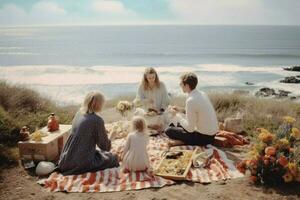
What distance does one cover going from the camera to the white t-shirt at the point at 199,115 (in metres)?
6.29

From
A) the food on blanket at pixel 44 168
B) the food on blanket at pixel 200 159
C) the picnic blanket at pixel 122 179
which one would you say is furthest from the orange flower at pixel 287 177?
the food on blanket at pixel 44 168

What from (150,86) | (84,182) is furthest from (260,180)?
(150,86)

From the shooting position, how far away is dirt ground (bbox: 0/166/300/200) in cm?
477

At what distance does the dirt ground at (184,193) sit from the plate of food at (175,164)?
196 millimetres

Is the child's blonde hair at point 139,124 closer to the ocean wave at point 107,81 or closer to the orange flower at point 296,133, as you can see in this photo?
the orange flower at point 296,133

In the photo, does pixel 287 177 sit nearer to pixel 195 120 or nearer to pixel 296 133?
pixel 296 133

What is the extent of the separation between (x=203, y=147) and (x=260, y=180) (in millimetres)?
1678

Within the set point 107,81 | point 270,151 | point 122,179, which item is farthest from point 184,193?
point 107,81

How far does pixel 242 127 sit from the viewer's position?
8.03m

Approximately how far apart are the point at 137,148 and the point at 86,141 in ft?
2.62

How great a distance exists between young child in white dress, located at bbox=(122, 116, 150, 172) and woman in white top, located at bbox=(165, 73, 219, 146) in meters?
1.18

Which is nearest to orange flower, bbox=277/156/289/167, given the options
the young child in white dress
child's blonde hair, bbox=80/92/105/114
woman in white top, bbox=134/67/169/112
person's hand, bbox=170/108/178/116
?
the young child in white dress

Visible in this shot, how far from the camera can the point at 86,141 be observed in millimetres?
5508

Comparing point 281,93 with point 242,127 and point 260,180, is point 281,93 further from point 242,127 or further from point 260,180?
point 260,180
